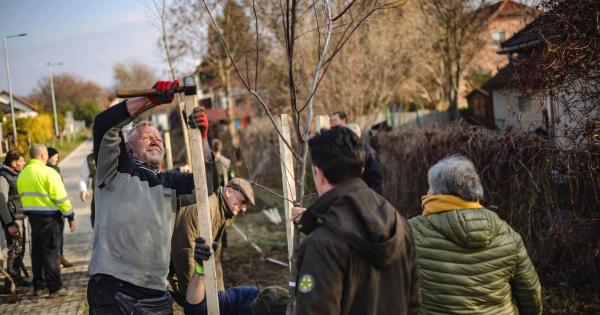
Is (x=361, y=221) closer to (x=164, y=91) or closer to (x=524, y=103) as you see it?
(x=164, y=91)

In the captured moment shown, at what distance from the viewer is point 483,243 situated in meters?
2.80

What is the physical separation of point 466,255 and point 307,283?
3.88 feet

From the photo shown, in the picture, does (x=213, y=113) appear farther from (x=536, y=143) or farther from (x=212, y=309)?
(x=212, y=309)

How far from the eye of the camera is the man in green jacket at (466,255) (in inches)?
111

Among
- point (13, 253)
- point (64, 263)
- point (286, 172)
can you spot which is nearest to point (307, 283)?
point (286, 172)

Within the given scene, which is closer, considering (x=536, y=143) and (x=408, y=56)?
(x=536, y=143)

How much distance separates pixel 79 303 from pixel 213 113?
1247 inches

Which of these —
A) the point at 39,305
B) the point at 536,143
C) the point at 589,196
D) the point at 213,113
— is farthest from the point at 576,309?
the point at 213,113

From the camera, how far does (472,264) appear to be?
2.83 m

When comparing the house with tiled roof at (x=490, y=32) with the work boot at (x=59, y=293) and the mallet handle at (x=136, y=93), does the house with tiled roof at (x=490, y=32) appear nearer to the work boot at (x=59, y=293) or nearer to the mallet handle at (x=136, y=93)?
the work boot at (x=59, y=293)

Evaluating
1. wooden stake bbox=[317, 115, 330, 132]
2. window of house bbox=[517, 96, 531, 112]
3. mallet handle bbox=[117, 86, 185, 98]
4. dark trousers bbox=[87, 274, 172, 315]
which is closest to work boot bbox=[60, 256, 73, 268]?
wooden stake bbox=[317, 115, 330, 132]

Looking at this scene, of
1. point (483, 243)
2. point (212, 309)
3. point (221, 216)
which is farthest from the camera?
point (221, 216)

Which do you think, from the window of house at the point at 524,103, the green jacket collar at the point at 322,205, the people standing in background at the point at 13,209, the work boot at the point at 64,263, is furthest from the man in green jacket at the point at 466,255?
the work boot at the point at 64,263

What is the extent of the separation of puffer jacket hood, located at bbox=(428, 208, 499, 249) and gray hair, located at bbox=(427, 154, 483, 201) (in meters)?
0.10
